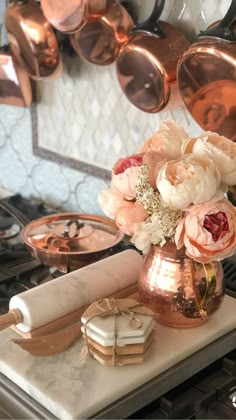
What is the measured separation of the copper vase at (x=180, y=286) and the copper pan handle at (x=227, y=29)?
0.37 m

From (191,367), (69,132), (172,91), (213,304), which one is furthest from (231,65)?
(69,132)

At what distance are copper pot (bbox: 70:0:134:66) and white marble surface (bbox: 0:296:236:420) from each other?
0.62m

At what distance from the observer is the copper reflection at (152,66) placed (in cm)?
122

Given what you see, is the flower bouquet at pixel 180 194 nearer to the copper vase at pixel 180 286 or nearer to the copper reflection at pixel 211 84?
the copper vase at pixel 180 286

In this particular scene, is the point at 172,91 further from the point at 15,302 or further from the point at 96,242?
the point at 15,302

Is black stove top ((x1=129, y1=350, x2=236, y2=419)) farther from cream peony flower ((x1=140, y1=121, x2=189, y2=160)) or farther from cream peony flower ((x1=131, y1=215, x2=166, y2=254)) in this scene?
cream peony flower ((x1=140, y1=121, x2=189, y2=160))

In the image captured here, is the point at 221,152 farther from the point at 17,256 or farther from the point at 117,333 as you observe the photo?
the point at 17,256

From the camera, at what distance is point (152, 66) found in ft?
4.02

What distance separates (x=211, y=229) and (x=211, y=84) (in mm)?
356

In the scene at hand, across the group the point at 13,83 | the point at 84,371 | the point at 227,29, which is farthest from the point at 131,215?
the point at 13,83

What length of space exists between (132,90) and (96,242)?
0.33m

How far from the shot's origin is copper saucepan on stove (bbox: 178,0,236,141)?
107cm

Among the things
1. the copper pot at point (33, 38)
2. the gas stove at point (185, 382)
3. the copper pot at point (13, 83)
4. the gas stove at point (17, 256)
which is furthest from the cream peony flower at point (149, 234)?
the copper pot at point (13, 83)

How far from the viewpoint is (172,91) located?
1232mm
